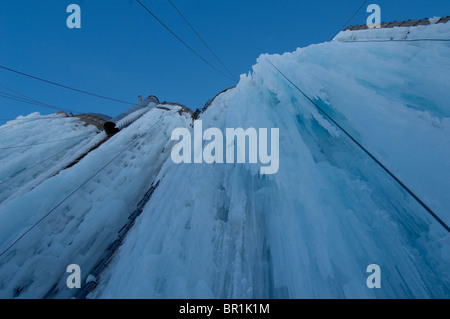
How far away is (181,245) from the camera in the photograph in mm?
3629

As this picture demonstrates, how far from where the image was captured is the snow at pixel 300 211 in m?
2.68

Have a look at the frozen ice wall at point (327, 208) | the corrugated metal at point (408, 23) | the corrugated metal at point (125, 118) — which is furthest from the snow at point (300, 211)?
the corrugated metal at point (125, 118)

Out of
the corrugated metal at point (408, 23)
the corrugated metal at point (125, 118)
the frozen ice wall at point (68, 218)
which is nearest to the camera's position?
the frozen ice wall at point (68, 218)

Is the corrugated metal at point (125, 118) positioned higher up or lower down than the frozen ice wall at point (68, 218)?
higher up

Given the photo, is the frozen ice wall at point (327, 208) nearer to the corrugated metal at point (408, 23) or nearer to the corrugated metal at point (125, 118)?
the corrugated metal at point (408, 23)

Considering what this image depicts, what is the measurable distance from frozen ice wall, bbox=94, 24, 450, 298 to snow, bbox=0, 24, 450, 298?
0.02 m

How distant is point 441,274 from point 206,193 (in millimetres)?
3727

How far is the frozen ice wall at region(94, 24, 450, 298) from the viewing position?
2617mm

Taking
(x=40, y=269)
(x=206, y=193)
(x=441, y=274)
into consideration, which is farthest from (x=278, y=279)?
(x=40, y=269)

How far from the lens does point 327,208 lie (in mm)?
3299

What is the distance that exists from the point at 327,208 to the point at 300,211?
422mm

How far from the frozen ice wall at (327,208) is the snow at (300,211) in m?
0.02

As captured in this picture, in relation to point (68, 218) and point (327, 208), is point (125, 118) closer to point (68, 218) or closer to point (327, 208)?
point (68, 218)

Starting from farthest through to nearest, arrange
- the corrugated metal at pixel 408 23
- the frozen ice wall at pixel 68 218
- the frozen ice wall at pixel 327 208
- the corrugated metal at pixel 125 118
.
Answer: the corrugated metal at pixel 125 118 → the corrugated metal at pixel 408 23 → the frozen ice wall at pixel 68 218 → the frozen ice wall at pixel 327 208
